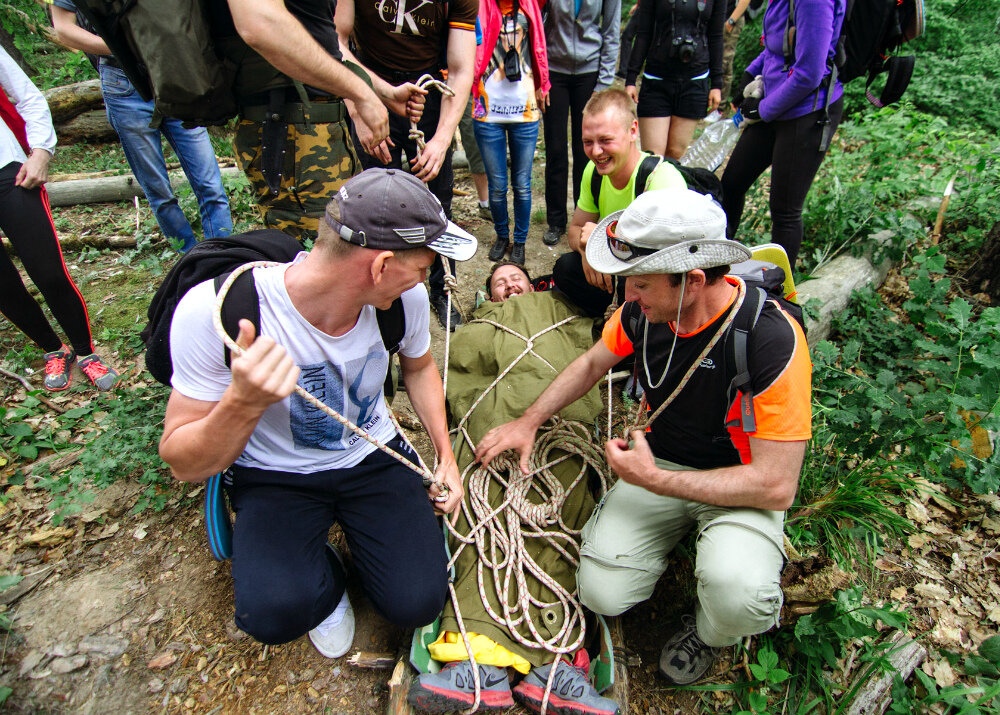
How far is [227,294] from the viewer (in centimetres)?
170

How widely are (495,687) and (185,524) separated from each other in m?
1.72

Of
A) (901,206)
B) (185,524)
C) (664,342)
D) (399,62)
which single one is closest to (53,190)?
(399,62)

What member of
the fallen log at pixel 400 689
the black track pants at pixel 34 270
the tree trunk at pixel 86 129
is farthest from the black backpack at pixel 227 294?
the tree trunk at pixel 86 129

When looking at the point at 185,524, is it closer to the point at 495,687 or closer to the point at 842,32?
the point at 495,687

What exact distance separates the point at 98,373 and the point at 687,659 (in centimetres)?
366

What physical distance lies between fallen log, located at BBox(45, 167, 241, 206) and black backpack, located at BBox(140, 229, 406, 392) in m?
4.26

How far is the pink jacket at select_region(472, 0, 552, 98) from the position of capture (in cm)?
390

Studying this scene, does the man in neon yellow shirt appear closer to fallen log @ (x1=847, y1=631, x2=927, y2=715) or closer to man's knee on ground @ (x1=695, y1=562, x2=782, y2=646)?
man's knee on ground @ (x1=695, y1=562, x2=782, y2=646)

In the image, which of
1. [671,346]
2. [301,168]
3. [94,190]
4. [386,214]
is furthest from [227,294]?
[94,190]

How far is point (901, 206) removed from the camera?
521cm

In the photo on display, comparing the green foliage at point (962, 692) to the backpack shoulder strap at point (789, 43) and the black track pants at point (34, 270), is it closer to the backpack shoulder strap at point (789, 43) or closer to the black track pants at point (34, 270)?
the backpack shoulder strap at point (789, 43)

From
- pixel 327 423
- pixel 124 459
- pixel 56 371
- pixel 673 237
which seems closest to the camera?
pixel 673 237

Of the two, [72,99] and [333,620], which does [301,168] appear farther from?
[72,99]

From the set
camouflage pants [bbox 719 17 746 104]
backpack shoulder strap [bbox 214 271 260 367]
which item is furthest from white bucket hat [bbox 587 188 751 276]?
camouflage pants [bbox 719 17 746 104]
